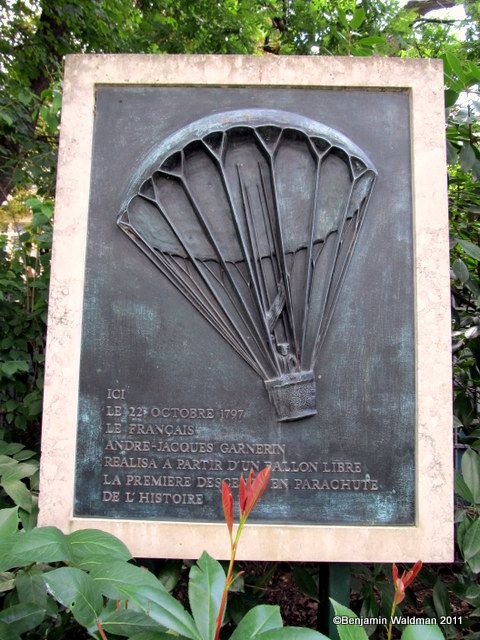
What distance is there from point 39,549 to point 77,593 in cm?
19

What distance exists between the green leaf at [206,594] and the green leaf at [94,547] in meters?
0.32

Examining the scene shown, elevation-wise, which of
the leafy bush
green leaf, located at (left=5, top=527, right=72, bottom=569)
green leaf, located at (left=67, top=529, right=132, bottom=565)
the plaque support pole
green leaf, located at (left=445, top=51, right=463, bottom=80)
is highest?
green leaf, located at (left=445, top=51, right=463, bottom=80)

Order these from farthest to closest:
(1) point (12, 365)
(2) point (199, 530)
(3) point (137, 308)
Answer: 1. (1) point (12, 365)
2. (3) point (137, 308)
3. (2) point (199, 530)

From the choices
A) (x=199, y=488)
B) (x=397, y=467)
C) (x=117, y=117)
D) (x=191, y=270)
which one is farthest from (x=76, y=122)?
(x=397, y=467)

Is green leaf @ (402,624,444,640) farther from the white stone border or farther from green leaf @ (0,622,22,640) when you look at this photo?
green leaf @ (0,622,22,640)

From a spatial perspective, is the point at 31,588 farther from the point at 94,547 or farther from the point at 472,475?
the point at 472,475

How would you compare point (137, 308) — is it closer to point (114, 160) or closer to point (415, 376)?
point (114, 160)

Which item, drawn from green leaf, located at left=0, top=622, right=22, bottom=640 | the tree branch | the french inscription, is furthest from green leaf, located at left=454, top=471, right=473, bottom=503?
the tree branch

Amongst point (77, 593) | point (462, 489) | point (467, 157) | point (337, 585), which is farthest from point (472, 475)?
point (77, 593)

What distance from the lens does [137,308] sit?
272cm

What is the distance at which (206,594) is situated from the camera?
5.25 ft

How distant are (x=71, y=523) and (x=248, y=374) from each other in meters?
1.06

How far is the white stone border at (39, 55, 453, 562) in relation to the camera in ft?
8.34

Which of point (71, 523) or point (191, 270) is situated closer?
point (71, 523)
